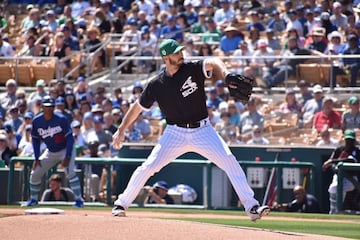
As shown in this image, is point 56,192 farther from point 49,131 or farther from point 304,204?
point 304,204

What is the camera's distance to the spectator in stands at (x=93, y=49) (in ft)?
69.1

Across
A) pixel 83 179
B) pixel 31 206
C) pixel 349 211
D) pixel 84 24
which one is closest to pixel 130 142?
pixel 83 179

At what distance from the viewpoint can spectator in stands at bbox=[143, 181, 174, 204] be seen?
1539 centimetres

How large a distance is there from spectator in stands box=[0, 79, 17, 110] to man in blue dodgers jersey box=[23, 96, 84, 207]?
568 centimetres

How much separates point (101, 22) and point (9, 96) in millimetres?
3278

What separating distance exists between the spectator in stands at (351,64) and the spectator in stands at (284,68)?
0.60m

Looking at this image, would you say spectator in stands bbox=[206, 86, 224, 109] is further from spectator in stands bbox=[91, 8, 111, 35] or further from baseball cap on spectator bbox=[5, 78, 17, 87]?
spectator in stands bbox=[91, 8, 111, 35]

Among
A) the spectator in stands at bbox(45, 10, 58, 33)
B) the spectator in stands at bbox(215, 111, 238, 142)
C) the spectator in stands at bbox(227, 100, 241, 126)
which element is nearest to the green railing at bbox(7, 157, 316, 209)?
the spectator in stands at bbox(215, 111, 238, 142)

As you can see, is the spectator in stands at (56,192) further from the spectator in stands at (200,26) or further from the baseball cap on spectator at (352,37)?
the spectator in stands at (200,26)

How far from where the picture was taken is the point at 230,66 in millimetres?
17906

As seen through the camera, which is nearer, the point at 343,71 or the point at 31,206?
the point at 31,206

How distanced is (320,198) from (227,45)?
5134 millimetres

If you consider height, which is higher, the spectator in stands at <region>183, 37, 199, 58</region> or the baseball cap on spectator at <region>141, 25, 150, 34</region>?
the baseball cap on spectator at <region>141, 25, 150, 34</region>

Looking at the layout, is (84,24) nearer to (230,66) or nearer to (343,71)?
(230,66)
